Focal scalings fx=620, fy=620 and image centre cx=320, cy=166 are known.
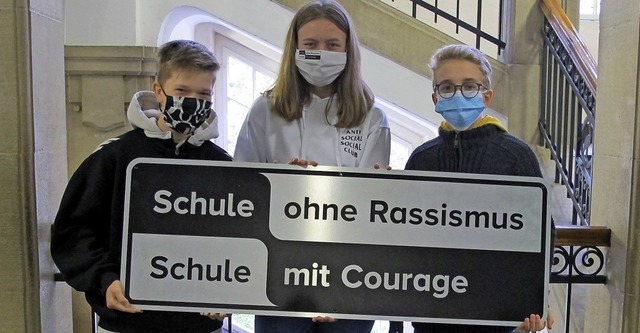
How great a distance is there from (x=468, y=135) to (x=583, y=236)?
1.92ft

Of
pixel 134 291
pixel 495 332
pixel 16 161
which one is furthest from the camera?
pixel 16 161

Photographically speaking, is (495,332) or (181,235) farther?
(495,332)

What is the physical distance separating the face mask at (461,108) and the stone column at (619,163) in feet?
1.83

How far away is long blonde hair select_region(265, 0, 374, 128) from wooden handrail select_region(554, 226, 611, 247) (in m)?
0.75

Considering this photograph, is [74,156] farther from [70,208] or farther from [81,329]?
[70,208]

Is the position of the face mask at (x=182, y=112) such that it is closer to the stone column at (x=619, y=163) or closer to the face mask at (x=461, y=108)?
the face mask at (x=461, y=108)

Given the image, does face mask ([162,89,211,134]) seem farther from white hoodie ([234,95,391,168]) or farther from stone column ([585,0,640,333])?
stone column ([585,0,640,333])

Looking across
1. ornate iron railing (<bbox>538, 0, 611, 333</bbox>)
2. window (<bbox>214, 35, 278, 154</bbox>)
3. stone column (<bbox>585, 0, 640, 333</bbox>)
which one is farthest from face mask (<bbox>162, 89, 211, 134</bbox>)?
window (<bbox>214, 35, 278, 154</bbox>)

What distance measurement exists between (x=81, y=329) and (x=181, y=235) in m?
3.13

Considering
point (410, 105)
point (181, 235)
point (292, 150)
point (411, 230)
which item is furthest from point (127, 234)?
Result: point (410, 105)

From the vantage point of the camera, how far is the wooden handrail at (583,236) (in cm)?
191

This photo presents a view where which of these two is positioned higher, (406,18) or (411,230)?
(406,18)

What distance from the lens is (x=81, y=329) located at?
4.20 m

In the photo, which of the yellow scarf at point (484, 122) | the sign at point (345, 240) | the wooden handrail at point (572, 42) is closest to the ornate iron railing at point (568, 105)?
the wooden handrail at point (572, 42)
